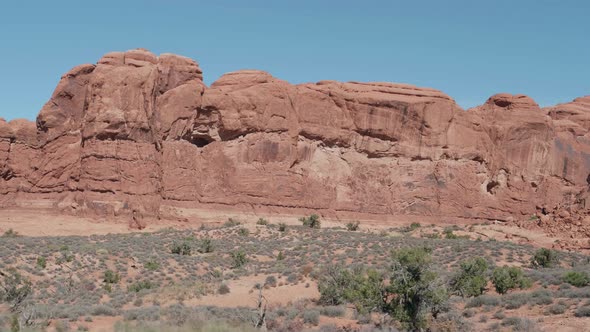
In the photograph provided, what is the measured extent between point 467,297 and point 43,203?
33755 mm

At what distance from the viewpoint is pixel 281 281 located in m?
27.6

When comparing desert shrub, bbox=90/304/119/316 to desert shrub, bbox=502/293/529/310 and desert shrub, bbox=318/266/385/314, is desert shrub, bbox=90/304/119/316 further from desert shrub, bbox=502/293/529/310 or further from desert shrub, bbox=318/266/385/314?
desert shrub, bbox=502/293/529/310

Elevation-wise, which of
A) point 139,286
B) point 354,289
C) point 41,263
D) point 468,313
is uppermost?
point 468,313

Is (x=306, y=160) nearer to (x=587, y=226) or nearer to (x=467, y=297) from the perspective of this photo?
(x=587, y=226)

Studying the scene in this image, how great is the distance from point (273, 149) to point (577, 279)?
33100 millimetres

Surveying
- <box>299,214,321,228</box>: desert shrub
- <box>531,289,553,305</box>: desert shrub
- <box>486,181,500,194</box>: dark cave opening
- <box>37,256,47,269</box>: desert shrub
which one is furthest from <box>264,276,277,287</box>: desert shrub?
<box>486,181,500,194</box>: dark cave opening

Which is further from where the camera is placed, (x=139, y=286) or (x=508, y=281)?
(x=139, y=286)

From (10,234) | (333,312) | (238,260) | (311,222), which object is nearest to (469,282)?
(333,312)

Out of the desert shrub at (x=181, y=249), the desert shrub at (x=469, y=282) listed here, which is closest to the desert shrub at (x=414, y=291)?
the desert shrub at (x=469, y=282)

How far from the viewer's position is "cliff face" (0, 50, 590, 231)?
45719 millimetres

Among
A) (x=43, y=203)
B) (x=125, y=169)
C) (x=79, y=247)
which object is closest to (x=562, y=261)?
(x=79, y=247)

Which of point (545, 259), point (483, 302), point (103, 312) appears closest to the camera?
point (483, 302)

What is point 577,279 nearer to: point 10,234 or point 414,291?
point 414,291

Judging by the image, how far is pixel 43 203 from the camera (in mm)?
45156
